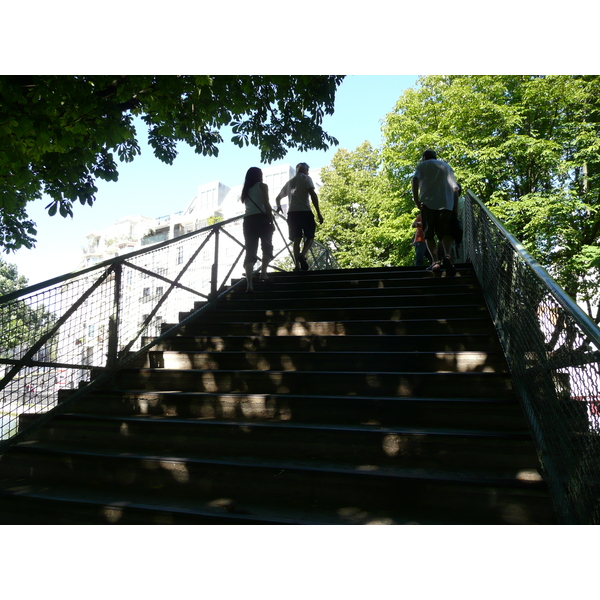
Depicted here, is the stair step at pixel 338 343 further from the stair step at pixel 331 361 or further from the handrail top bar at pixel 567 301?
the handrail top bar at pixel 567 301

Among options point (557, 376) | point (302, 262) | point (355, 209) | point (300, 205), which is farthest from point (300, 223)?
point (355, 209)

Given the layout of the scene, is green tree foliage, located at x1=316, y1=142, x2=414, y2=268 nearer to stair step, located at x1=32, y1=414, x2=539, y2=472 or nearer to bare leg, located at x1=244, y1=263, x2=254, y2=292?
bare leg, located at x1=244, y1=263, x2=254, y2=292

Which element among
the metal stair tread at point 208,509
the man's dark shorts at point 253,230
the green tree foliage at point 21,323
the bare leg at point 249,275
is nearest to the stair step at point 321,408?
the green tree foliage at point 21,323

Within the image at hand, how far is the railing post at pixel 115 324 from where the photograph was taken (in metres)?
4.05

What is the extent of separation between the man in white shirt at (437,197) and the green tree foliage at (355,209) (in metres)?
11.5

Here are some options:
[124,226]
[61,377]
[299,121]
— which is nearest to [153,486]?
[61,377]

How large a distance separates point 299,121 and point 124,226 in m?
81.4

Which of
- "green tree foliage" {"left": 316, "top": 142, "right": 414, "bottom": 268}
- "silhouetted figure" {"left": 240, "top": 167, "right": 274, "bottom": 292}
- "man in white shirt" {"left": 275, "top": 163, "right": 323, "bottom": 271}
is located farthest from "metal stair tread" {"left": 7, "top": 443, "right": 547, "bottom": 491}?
"green tree foliage" {"left": 316, "top": 142, "right": 414, "bottom": 268}

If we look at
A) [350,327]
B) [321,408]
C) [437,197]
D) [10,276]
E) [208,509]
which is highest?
[10,276]

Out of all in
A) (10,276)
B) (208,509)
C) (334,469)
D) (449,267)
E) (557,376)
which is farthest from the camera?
(10,276)

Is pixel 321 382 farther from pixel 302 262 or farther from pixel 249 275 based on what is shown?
pixel 302 262

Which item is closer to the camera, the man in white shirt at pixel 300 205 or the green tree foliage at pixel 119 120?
the green tree foliage at pixel 119 120

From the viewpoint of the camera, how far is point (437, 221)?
587 cm

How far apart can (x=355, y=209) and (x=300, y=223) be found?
16.9 m
